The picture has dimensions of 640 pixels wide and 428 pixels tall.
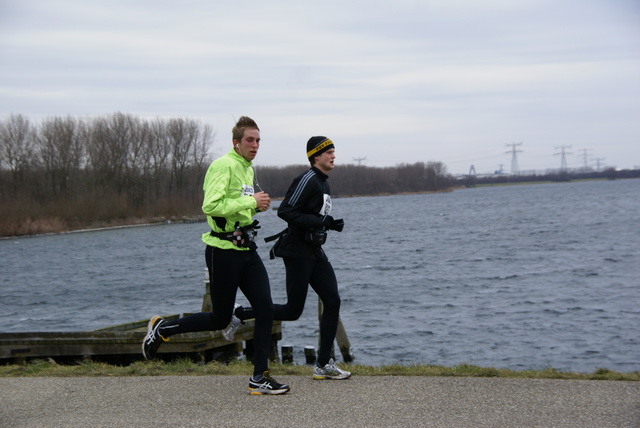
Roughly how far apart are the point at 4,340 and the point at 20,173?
284 feet

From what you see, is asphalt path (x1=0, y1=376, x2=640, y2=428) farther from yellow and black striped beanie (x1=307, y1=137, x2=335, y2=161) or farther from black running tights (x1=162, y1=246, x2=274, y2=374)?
yellow and black striped beanie (x1=307, y1=137, x2=335, y2=161)

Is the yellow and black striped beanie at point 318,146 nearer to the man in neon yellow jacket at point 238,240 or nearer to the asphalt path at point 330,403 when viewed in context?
the man in neon yellow jacket at point 238,240

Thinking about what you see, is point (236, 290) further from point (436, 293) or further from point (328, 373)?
point (436, 293)

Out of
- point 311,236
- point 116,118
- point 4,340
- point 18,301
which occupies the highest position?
point 116,118

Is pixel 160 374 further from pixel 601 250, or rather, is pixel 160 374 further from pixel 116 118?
pixel 116 118

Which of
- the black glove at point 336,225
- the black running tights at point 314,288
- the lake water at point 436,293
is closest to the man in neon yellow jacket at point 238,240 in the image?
the black running tights at point 314,288

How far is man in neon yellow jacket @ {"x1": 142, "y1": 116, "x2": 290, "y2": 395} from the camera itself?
19.4ft

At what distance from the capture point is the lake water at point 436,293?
17359 millimetres

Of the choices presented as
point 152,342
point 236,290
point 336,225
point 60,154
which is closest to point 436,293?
point 336,225

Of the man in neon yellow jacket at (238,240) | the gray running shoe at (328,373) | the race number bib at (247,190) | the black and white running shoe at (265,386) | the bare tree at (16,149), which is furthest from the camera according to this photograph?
the bare tree at (16,149)

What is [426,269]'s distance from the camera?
34438mm

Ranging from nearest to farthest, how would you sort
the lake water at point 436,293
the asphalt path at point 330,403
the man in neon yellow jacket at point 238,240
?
the asphalt path at point 330,403, the man in neon yellow jacket at point 238,240, the lake water at point 436,293

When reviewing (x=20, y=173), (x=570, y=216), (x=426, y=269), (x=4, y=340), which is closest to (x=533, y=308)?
(x=426, y=269)

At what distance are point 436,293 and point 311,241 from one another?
20.7 metres
